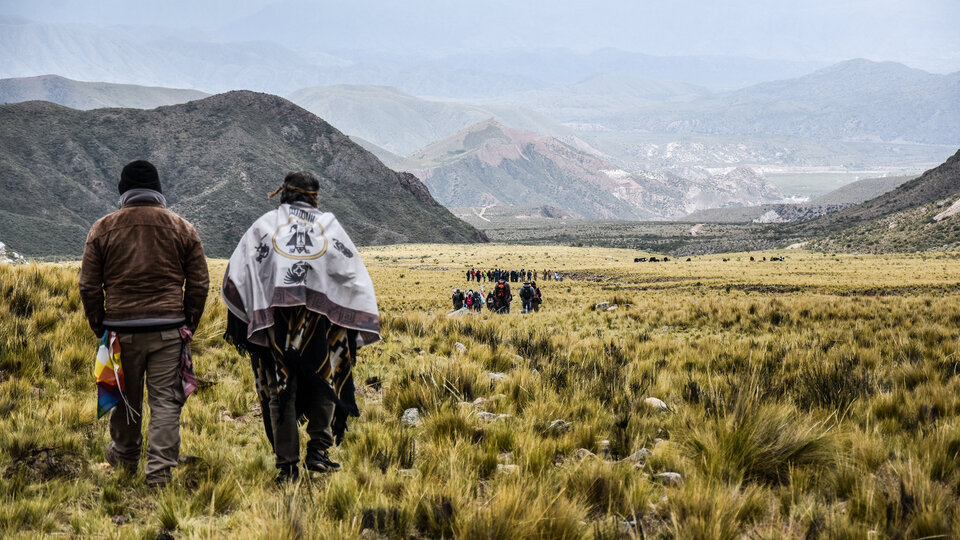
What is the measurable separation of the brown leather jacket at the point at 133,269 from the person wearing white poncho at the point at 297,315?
0.57 meters

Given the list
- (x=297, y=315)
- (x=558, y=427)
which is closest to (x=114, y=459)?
(x=297, y=315)

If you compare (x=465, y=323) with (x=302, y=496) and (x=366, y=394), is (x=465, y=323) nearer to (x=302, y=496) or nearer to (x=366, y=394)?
(x=366, y=394)

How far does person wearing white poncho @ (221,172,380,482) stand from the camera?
3.91 m

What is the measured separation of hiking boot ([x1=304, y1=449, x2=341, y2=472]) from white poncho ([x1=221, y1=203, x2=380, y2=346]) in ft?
2.83

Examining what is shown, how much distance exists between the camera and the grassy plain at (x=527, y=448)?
2.96 meters

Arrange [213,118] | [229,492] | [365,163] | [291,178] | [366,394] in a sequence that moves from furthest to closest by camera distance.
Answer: [365,163], [213,118], [366,394], [291,178], [229,492]

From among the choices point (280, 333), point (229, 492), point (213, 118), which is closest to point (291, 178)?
point (280, 333)

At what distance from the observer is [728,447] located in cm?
397

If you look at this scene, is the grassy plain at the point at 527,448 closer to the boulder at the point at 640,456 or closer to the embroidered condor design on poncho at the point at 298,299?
the boulder at the point at 640,456

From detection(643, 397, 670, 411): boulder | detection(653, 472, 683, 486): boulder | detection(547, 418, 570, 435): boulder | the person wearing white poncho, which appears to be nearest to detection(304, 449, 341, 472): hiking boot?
the person wearing white poncho

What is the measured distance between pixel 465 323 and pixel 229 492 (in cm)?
826

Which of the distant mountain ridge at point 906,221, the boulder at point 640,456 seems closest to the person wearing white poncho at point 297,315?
the boulder at point 640,456

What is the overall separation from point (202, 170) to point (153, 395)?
452ft

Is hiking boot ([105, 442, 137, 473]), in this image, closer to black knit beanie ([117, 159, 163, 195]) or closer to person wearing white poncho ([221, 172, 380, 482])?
person wearing white poncho ([221, 172, 380, 482])
